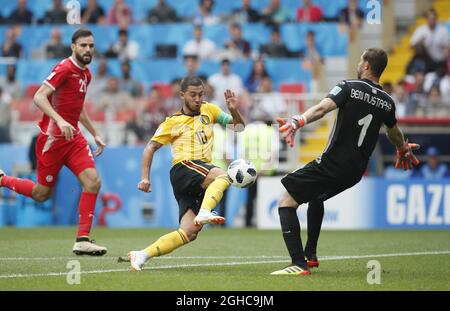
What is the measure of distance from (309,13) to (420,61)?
3135 mm

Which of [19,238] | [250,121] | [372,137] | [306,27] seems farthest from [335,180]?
[306,27]

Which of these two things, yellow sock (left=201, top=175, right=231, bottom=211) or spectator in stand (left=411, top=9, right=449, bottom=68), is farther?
spectator in stand (left=411, top=9, right=449, bottom=68)

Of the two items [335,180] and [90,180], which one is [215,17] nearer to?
[90,180]

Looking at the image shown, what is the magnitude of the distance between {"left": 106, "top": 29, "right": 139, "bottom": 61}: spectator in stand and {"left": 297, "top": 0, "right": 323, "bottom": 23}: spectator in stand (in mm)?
3867

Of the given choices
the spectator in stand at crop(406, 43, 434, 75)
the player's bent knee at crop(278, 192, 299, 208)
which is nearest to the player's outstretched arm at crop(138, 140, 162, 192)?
the player's bent knee at crop(278, 192, 299, 208)

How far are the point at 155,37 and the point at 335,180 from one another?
15.3 m

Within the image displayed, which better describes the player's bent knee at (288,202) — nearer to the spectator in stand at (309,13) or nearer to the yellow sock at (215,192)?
the yellow sock at (215,192)

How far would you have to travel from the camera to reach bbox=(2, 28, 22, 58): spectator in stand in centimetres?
2417

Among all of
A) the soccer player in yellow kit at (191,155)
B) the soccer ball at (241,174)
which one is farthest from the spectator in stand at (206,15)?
the soccer ball at (241,174)

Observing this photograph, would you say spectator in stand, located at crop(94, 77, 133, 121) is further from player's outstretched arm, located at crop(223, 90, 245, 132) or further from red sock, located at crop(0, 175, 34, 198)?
player's outstretched arm, located at crop(223, 90, 245, 132)

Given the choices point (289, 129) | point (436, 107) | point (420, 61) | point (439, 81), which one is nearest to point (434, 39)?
point (420, 61)

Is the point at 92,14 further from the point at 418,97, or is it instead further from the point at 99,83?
the point at 418,97

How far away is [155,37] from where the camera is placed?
956 inches

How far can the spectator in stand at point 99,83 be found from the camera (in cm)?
2170
